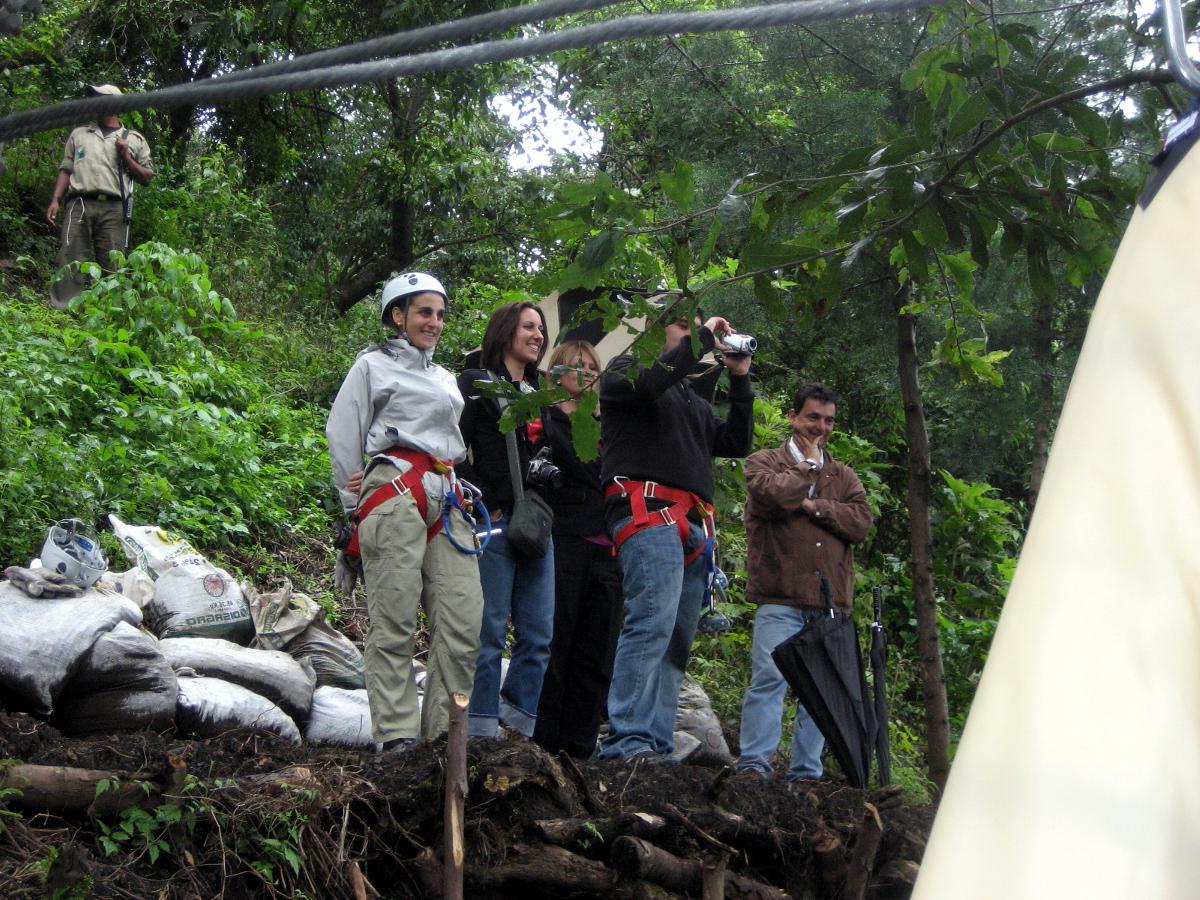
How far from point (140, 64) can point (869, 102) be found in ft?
29.1

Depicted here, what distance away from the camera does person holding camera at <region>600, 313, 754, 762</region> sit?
523 centimetres

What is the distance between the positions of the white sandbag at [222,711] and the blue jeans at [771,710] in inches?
75.0

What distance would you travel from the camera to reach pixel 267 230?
1360 cm

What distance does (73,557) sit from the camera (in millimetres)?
5105

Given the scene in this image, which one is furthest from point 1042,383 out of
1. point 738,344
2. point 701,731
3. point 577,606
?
point 577,606

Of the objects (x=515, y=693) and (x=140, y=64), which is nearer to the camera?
(x=515, y=693)

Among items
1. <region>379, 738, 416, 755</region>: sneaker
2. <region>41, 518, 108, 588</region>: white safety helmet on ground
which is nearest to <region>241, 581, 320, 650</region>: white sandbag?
<region>41, 518, 108, 588</region>: white safety helmet on ground

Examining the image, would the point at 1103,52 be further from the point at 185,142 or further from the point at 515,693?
the point at 185,142

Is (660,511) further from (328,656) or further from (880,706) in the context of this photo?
(328,656)

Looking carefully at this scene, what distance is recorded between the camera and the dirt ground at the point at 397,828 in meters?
3.95

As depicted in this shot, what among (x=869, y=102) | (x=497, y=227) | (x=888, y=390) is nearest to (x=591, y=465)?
(x=869, y=102)

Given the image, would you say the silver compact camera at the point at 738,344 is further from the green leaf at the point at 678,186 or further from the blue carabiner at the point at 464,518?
the green leaf at the point at 678,186

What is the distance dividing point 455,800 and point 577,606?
1794mm

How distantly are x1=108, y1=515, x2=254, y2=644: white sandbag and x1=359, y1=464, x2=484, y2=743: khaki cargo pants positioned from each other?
53.9 inches
